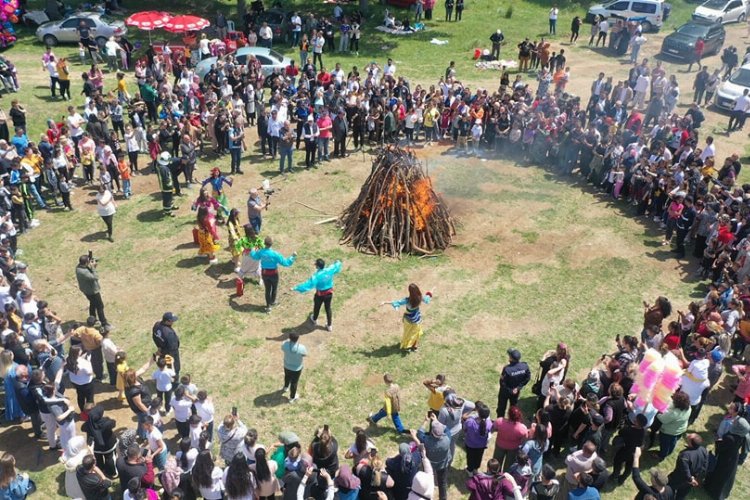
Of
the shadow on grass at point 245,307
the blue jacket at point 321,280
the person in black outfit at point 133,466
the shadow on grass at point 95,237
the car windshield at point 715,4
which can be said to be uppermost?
the car windshield at point 715,4

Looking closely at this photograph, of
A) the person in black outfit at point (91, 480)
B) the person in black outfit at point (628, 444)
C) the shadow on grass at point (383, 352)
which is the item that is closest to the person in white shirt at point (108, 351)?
the person in black outfit at point (91, 480)

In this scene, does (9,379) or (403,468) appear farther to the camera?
(9,379)

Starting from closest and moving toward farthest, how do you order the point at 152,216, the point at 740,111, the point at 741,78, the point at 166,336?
the point at 166,336
the point at 152,216
the point at 740,111
the point at 741,78


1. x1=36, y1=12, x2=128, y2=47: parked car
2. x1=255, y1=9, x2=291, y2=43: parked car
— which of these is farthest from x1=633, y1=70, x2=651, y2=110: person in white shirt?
x1=36, y1=12, x2=128, y2=47: parked car

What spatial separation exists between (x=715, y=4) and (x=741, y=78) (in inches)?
524

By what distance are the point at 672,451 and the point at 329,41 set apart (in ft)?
86.9

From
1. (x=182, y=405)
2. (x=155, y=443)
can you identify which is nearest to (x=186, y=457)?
(x=155, y=443)

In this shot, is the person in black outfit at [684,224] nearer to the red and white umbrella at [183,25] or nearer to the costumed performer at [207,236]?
the costumed performer at [207,236]

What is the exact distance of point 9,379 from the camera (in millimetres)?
10531

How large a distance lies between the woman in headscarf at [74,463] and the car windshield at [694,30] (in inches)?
1252

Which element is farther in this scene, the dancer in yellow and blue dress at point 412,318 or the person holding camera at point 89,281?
the person holding camera at point 89,281

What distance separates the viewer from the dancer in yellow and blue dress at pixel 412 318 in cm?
1255

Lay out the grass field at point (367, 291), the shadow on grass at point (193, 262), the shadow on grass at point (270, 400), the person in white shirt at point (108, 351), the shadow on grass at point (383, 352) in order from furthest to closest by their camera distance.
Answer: the shadow on grass at point (193, 262)
the shadow on grass at point (383, 352)
the grass field at point (367, 291)
the shadow on grass at point (270, 400)
the person in white shirt at point (108, 351)

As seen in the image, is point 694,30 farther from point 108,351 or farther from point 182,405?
point 182,405
